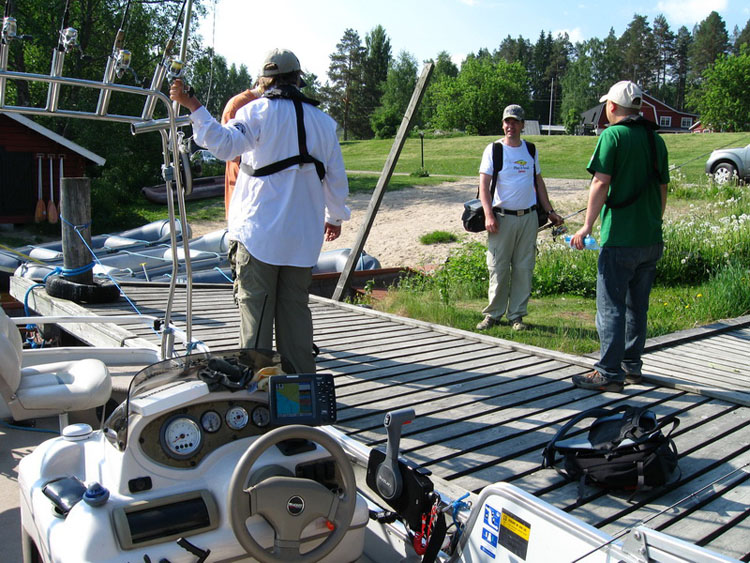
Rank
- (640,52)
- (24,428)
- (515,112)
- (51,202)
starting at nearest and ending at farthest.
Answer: (24,428), (515,112), (51,202), (640,52)

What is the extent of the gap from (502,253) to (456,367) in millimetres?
1584

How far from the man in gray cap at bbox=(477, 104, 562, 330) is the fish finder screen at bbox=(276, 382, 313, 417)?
374cm

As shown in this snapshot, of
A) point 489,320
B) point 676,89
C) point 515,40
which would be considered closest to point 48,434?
point 489,320

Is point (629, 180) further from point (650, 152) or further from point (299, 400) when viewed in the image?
point (299, 400)

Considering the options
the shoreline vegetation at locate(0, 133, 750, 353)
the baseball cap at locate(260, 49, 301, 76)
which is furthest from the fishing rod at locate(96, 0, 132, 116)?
the shoreline vegetation at locate(0, 133, 750, 353)

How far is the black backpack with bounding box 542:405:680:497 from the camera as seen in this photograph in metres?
3.02

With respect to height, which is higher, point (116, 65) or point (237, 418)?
point (116, 65)

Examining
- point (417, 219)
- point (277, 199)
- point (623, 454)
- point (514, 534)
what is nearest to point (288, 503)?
point (514, 534)

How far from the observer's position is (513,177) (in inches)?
243

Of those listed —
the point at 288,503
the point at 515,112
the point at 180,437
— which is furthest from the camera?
the point at 515,112

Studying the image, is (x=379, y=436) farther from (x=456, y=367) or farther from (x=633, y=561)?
(x=633, y=561)

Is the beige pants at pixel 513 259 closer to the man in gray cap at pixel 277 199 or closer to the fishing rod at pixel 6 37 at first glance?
the man in gray cap at pixel 277 199

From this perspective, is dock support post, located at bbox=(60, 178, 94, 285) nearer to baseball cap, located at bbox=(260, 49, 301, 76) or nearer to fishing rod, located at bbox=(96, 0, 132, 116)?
baseball cap, located at bbox=(260, 49, 301, 76)

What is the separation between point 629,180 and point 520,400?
5.08ft
